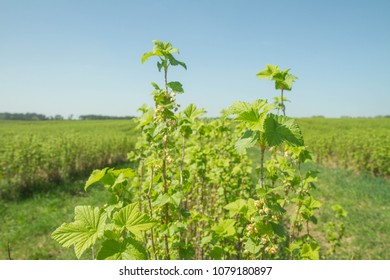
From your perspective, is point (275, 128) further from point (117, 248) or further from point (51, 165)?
point (51, 165)

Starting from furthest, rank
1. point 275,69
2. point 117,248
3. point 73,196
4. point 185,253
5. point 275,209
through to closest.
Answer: point 73,196 < point 185,253 < point 275,69 < point 275,209 < point 117,248

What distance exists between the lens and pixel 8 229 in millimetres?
5664

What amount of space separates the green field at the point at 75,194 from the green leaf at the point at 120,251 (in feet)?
12.5

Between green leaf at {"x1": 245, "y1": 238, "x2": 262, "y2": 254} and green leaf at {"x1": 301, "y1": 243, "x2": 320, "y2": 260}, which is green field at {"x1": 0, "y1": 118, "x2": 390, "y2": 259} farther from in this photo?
green leaf at {"x1": 245, "y1": 238, "x2": 262, "y2": 254}

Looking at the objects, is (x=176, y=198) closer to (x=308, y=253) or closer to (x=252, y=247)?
(x=252, y=247)

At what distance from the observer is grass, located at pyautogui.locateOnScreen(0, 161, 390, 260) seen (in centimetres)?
490

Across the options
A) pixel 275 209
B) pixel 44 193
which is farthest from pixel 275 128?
pixel 44 193

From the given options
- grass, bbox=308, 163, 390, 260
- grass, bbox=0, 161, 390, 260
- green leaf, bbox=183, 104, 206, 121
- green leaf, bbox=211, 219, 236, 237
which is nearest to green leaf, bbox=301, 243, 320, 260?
green leaf, bbox=211, 219, 236, 237

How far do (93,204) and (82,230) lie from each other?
21.2 feet

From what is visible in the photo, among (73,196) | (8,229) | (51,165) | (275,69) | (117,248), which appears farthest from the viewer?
(51,165)

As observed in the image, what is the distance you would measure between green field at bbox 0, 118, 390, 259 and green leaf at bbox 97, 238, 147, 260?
3801 mm

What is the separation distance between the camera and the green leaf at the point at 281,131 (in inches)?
54.5

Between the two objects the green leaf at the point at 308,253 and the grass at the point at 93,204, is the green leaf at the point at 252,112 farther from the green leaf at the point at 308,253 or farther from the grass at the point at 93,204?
the grass at the point at 93,204
